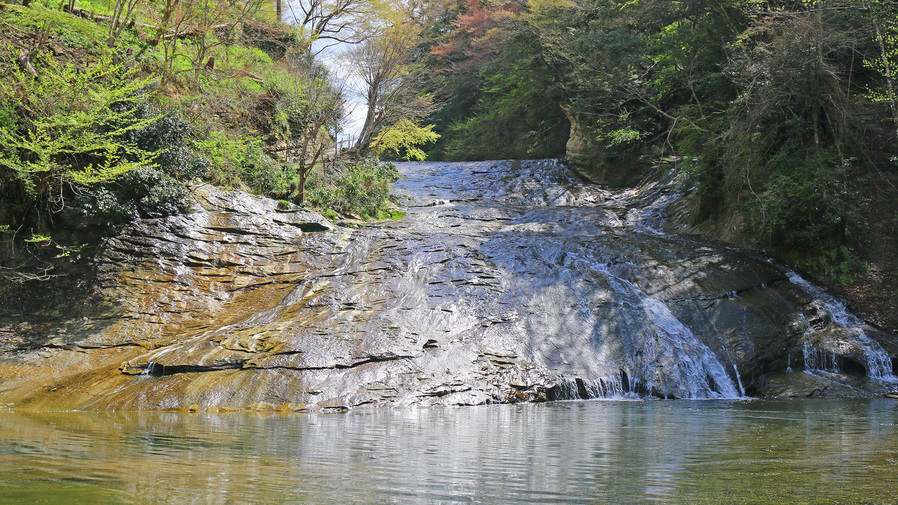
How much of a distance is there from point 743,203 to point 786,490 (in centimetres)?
1237

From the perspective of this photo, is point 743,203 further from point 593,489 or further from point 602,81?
point 593,489

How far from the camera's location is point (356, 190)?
661 inches

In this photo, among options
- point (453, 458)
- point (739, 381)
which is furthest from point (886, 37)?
point (453, 458)

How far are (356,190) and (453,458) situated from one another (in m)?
13.4

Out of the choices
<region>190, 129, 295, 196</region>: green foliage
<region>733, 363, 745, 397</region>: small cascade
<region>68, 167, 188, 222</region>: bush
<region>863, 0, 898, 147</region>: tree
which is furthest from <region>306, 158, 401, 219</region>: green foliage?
<region>863, 0, 898, 147</region>: tree

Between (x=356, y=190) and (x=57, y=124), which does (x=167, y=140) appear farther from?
(x=356, y=190)

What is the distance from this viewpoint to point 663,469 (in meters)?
3.65

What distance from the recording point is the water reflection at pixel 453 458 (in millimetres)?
2914

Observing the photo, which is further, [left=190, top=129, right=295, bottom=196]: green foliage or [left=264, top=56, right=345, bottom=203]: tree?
[left=264, top=56, right=345, bottom=203]: tree

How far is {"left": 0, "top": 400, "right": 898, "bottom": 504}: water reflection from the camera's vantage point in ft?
9.56

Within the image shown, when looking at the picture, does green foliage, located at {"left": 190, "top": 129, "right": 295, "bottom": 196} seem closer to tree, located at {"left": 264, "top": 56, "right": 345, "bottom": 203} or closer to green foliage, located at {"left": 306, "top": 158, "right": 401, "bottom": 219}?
tree, located at {"left": 264, "top": 56, "right": 345, "bottom": 203}

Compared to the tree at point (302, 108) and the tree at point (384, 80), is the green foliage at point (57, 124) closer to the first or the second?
the tree at point (302, 108)

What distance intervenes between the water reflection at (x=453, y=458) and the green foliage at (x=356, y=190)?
9.33 meters

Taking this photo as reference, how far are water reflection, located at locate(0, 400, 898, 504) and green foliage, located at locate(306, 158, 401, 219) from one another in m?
9.33
